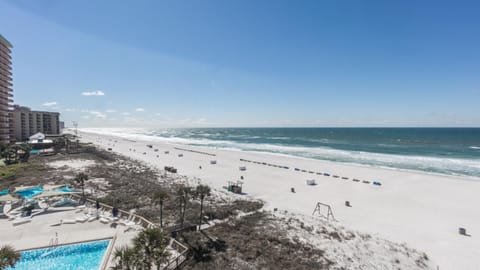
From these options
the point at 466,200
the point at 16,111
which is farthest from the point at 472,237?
the point at 16,111

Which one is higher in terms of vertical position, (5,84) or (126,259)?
(5,84)

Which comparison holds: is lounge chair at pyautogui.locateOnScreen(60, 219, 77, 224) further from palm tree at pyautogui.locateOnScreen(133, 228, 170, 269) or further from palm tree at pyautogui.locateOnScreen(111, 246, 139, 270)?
palm tree at pyautogui.locateOnScreen(111, 246, 139, 270)

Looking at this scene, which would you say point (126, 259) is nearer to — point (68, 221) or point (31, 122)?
point (68, 221)

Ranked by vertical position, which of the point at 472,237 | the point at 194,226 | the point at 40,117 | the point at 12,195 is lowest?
the point at 472,237

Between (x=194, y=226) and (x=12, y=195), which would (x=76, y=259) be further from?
(x=12, y=195)

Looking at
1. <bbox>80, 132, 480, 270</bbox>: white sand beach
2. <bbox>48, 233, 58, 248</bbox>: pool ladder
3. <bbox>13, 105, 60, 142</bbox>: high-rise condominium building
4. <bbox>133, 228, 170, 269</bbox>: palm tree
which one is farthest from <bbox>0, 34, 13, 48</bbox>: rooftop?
<bbox>133, 228, 170, 269</bbox>: palm tree

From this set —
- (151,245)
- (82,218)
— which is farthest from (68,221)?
(151,245)
